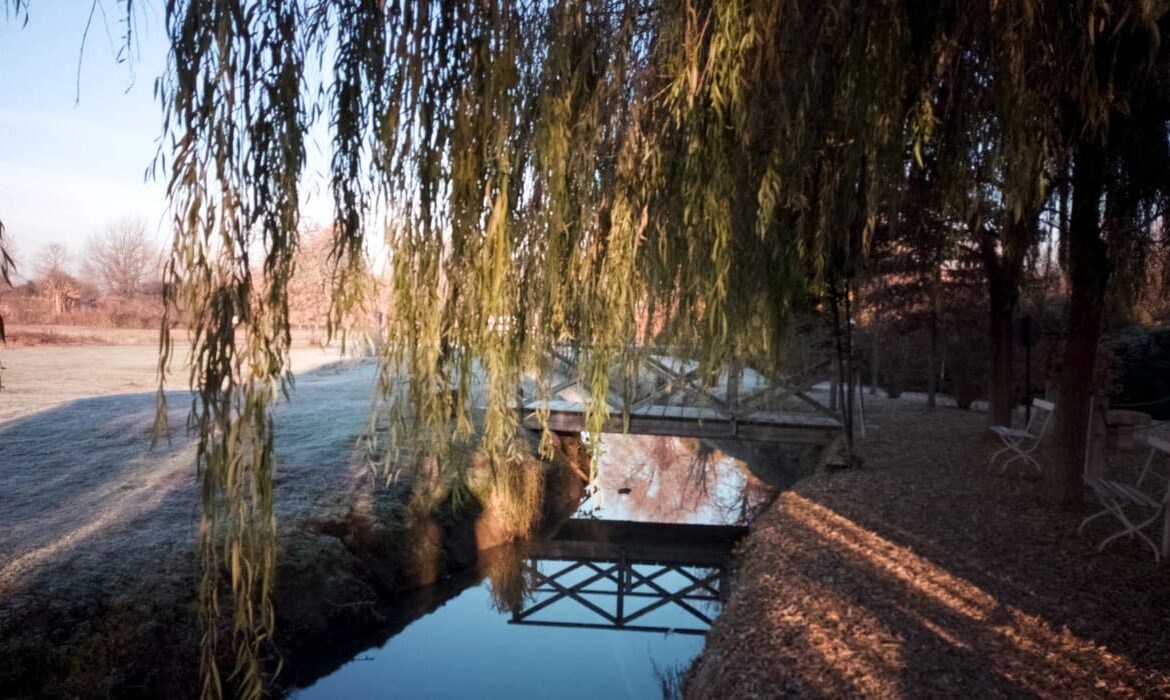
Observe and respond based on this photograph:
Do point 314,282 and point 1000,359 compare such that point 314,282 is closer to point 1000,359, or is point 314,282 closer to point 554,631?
point 554,631

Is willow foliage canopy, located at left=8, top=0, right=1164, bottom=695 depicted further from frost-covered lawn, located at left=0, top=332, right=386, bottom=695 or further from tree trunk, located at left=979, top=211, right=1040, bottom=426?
tree trunk, located at left=979, top=211, right=1040, bottom=426

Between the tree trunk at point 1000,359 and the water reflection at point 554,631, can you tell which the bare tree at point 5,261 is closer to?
the water reflection at point 554,631

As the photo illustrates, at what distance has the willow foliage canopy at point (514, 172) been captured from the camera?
1.39 metres

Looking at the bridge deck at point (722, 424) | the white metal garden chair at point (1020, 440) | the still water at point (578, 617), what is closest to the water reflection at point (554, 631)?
the still water at point (578, 617)

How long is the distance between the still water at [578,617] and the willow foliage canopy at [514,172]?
368 cm

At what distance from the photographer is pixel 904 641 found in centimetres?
368

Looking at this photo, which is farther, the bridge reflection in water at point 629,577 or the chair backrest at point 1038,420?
the bridge reflection in water at point 629,577

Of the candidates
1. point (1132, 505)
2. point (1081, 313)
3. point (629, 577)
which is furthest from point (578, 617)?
point (1081, 313)

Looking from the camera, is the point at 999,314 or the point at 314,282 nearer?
the point at 314,282

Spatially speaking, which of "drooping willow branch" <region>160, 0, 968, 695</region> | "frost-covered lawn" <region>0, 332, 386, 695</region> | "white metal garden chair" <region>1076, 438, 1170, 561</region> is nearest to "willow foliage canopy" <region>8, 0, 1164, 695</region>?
"drooping willow branch" <region>160, 0, 968, 695</region>

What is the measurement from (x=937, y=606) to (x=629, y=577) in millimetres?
4219

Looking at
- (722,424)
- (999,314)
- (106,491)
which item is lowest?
(106,491)

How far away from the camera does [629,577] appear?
7969 millimetres

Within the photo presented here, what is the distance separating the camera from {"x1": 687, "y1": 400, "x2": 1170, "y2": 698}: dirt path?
3281 millimetres
